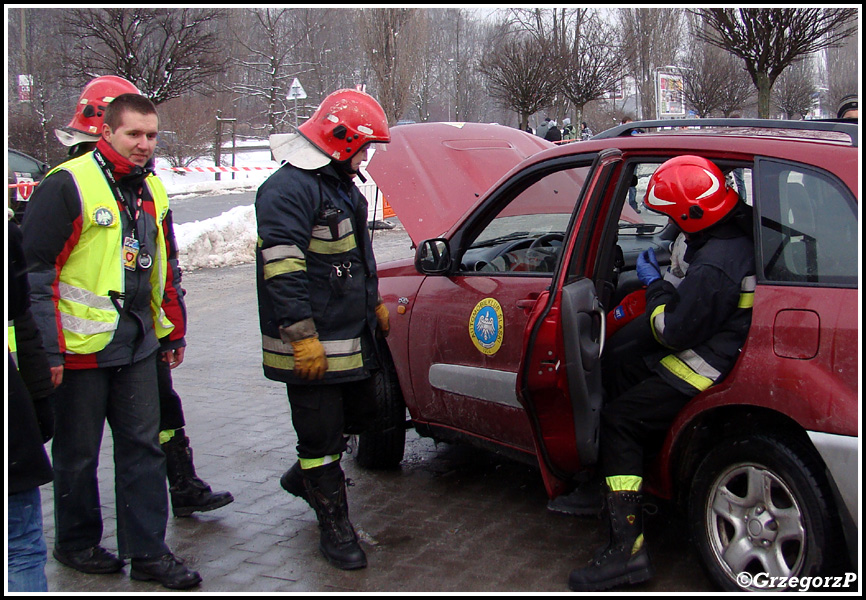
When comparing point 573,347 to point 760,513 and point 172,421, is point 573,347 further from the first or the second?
point 172,421

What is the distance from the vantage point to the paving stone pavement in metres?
3.59

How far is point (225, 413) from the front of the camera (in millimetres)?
6086

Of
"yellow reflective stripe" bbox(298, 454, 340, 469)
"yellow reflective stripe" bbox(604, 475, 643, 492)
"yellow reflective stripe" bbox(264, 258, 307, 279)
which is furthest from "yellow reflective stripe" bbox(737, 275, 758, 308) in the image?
"yellow reflective stripe" bbox(298, 454, 340, 469)

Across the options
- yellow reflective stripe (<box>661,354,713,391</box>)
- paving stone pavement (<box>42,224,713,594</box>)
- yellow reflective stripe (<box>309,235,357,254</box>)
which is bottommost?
paving stone pavement (<box>42,224,713,594</box>)

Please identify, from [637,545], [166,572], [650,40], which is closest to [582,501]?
[637,545]

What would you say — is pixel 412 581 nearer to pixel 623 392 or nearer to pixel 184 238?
pixel 623 392

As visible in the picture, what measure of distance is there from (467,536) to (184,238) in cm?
1040

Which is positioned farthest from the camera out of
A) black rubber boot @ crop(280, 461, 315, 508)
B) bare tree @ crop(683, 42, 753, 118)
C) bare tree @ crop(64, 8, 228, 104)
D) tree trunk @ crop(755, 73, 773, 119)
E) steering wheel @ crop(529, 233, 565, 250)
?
bare tree @ crop(683, 42, 753, 118)

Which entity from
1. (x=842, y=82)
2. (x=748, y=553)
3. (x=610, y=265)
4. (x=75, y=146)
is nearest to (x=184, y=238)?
(x=75, y=146)

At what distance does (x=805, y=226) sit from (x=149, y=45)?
18295 millimetres

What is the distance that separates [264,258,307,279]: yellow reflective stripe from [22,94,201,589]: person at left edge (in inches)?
20.4

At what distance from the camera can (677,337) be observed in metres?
3.28

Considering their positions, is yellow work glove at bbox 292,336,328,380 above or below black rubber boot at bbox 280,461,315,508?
above
